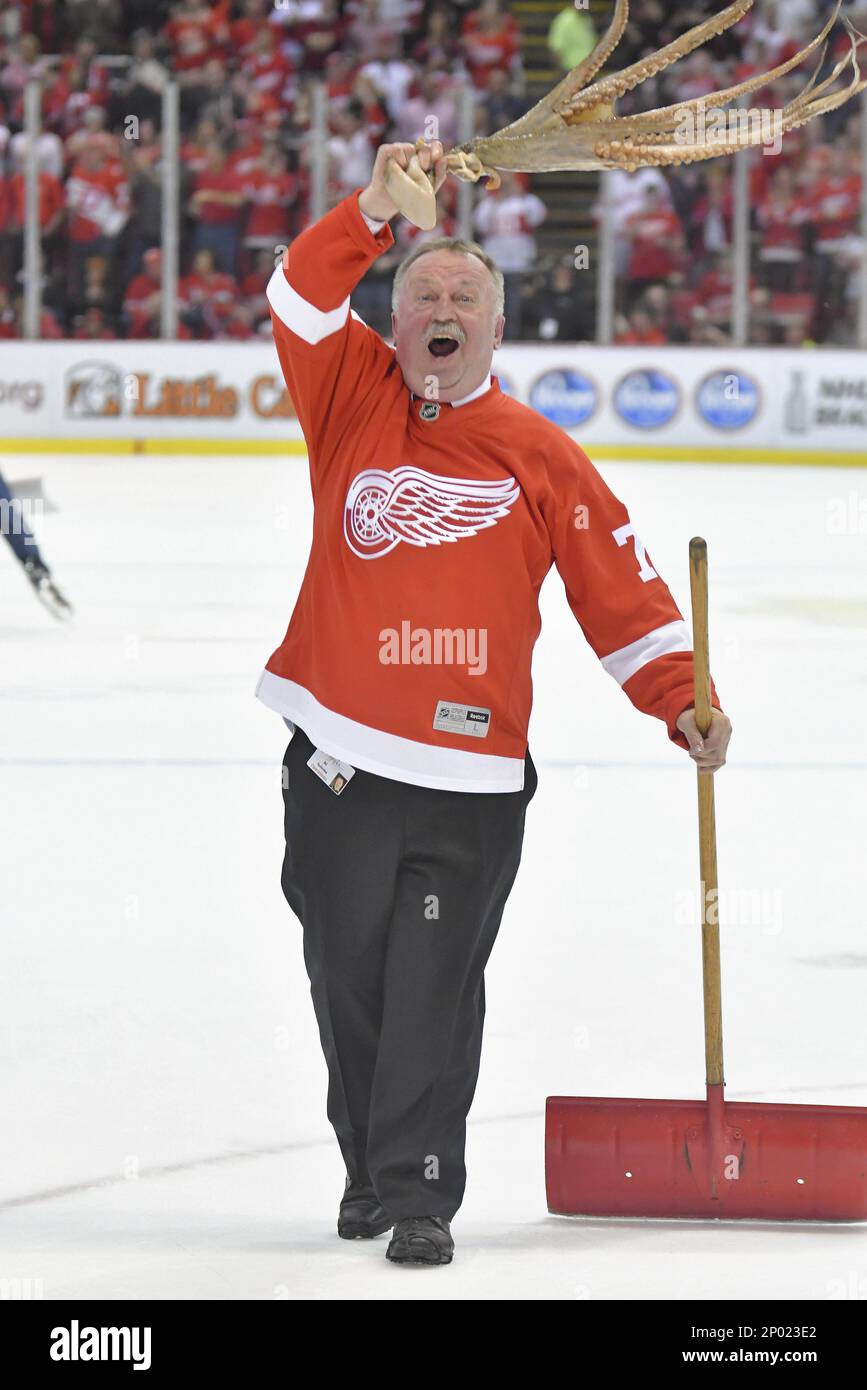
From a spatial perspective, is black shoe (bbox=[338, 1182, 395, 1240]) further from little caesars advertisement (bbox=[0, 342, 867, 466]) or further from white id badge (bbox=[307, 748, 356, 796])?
little caesars advertisement (bbox=[0, 342, 867, 466])

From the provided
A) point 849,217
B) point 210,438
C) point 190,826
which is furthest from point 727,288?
point 190,826

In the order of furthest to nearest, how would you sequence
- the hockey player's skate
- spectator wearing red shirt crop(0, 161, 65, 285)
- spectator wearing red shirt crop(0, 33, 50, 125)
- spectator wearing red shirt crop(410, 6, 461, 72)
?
spectator wearing red shirt crop(410, 6, 461, 72) < spectator wearing red shirt crop(0, 33, 50, 125) < spectator wearing red shirt crop(0, 161, 65, 285) < the hockey player's skate

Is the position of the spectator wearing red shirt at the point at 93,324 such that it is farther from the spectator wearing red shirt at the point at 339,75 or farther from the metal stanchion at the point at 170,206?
the spectator wearing red shirt at the point at 339,75

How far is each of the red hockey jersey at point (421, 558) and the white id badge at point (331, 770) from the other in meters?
0.03

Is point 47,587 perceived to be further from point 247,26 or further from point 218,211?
point 247,26

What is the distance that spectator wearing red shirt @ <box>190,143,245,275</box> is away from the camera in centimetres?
1939

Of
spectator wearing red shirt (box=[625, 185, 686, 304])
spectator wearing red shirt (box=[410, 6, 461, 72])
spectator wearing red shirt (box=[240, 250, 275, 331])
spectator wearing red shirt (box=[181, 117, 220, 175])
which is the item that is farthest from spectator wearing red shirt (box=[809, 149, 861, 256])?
spectator wearing red shirt (box=[181, 117, 220, 175])

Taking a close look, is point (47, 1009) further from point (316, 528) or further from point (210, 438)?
point (210, 438)

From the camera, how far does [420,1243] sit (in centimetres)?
347

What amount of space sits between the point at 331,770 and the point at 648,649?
538 mm

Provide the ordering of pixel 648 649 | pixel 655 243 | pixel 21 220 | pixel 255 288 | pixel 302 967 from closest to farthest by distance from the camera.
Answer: pixel 648 649
pixel 302 967
pixel 21 220
pixel 255 288
pixel 655 243

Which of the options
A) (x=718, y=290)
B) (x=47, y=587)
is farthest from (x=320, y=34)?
(x=47, y=587)

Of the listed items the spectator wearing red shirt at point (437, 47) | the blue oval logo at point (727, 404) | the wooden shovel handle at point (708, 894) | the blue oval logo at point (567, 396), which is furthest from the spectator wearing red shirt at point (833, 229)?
the wooden shovel handle at point (708, 894)

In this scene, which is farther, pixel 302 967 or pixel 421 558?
pixel 302 967
